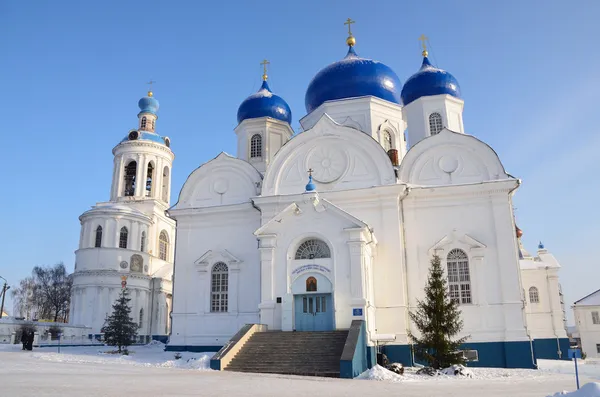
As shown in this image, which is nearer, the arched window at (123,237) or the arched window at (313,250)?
the arched window at (313,250)

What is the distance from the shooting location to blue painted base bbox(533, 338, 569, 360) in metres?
24.1

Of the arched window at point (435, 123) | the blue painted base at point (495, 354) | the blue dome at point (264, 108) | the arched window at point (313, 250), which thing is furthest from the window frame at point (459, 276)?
the blue dome at point (264, 108)

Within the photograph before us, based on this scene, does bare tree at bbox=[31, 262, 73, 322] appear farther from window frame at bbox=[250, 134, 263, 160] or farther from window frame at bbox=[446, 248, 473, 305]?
window frame at bbox=[446, 248, 473, 305]

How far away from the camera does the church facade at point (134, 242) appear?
32.9 meters

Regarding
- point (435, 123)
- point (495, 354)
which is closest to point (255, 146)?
point (435, 123)

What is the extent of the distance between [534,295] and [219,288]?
17817 millimetres

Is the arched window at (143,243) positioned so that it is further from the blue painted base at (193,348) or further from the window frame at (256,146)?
the blue painted base at (193,348)

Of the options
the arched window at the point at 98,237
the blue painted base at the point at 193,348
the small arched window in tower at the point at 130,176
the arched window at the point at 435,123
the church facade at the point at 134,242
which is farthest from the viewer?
the small arched window in tower at the point at 130,176

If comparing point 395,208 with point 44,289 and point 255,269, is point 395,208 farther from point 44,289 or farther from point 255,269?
point 44,289

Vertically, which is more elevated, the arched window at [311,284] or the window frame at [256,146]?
the window frame at [256,146]

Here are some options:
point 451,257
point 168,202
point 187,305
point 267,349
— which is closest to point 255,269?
point 187,305

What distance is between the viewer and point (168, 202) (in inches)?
1593

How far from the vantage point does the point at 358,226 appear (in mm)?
17422

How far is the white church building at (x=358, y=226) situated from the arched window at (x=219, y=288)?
5 cm
